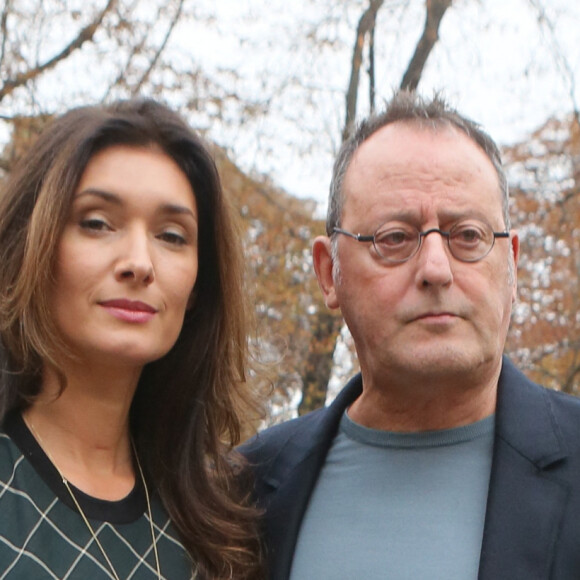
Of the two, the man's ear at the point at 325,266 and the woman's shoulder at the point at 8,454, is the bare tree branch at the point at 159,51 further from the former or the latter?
the woman's shoulder at the point at 8,454

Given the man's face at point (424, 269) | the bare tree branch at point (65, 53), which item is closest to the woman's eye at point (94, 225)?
the man's face at point (424, 269)

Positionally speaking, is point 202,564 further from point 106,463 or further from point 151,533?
point 106,463

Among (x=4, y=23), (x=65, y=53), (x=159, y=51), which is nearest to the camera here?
(x=4, y=23)

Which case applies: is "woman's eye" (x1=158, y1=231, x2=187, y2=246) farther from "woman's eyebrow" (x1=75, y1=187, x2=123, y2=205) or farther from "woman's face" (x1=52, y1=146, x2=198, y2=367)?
"woman's eyebrow" (x1=75, y1=187, x2=123, y2=205)

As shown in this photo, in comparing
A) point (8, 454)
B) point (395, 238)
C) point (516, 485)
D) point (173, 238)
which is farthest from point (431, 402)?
point (8, 454)

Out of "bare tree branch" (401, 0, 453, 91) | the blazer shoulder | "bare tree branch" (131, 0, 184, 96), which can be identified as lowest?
the blazer shoulder

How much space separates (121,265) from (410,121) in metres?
1.29

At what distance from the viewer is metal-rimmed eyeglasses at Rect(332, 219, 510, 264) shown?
3.04 meters

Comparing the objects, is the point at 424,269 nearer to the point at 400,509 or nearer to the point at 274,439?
the point at 400,509

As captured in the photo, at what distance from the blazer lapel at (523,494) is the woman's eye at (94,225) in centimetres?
141

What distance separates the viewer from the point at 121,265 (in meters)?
2.71

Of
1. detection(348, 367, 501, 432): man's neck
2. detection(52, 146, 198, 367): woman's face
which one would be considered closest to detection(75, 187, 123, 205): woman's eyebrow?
detection(52, 146, 198, 367): woman's face

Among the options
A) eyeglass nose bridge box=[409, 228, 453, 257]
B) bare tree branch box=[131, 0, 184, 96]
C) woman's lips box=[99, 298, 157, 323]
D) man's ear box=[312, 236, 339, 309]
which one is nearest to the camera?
woman's lips box=[99, 298, 157, 323]

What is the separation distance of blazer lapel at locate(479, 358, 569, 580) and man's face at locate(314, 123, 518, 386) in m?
0.22
